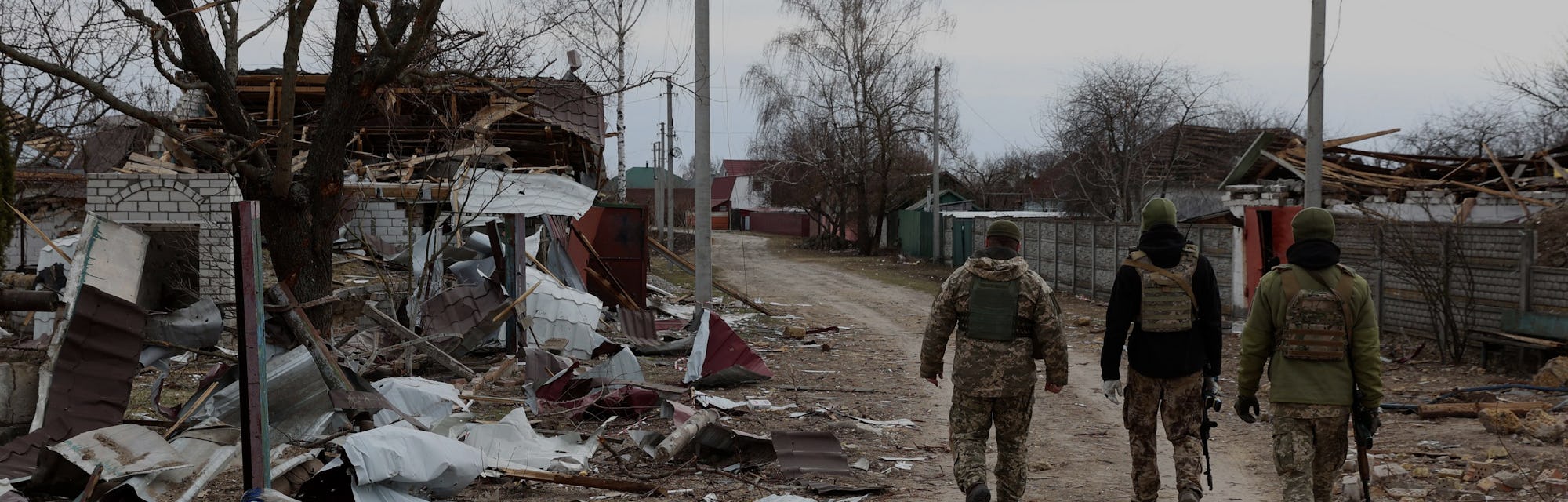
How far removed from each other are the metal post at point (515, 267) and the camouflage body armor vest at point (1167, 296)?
22.5ft

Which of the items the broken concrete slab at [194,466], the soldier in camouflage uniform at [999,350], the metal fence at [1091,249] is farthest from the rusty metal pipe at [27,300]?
the metal fence at [1091,249]

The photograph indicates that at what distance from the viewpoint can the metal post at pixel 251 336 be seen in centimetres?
441

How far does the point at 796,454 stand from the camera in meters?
6.53

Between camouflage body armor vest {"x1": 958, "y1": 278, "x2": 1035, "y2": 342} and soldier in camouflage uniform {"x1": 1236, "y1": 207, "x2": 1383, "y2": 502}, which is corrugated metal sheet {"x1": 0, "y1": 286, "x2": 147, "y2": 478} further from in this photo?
soldier in camouflage uniform {"x1": 1236, "y1": 207, "x2": 1383, "y2": 502}

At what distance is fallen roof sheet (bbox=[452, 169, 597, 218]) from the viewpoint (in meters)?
13.7

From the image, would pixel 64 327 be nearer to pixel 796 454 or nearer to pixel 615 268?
pixel 796 454

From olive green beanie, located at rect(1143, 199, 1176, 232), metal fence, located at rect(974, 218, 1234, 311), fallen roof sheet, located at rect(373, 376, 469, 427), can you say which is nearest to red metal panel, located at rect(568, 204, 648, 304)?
metal fence, located at rect(974, 218, 1234, 311)

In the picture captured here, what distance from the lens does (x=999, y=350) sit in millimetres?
5430

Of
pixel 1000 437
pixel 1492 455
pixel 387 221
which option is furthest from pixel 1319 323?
pixel 387 221

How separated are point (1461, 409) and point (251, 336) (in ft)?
25.8

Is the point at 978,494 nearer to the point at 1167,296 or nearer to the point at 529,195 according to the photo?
the point at 1167,296

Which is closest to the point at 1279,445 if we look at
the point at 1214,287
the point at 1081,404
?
the point at 1214,287

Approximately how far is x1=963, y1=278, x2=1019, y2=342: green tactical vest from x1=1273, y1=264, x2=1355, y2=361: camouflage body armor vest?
1.24 metres

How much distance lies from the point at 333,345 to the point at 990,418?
15.8 ft
